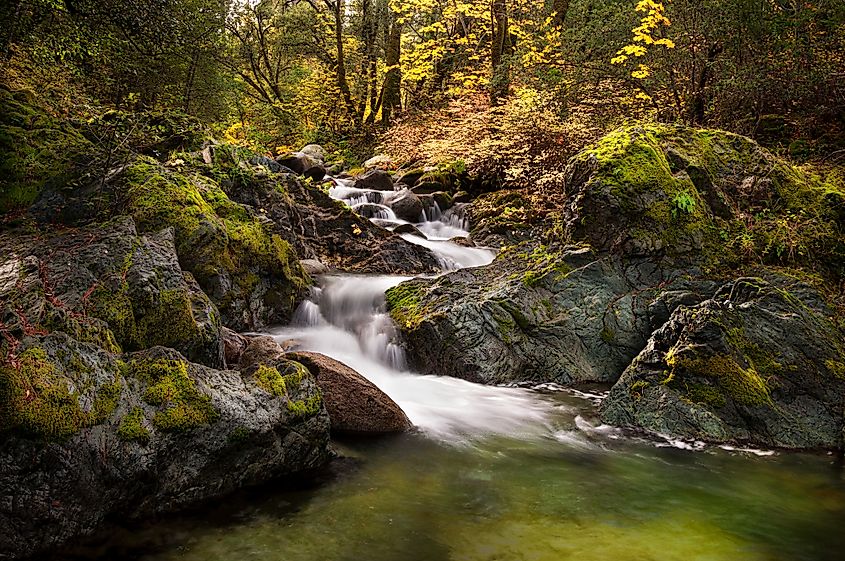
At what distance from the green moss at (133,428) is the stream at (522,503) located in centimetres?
58

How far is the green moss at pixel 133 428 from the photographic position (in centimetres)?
348

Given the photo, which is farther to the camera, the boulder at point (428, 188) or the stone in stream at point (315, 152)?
the stone in stream at point (315, 152)

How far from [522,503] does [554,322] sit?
3.70 m

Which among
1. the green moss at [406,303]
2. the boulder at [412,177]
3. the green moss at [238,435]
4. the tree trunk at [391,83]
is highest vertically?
the tree trunk at [391,83]

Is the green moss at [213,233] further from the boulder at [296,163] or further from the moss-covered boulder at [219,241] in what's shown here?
the boulder at [296,163]

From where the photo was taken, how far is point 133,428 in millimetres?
3529

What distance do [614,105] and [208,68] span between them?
899cm

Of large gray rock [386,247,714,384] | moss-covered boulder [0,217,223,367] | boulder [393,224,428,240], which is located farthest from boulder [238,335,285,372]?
boulder [393,224,428,240]

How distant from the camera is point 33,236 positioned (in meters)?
5.56

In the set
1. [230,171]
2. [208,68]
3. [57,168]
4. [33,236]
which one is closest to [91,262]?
[33,236]

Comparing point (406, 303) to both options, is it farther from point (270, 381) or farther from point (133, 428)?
point (133, 428)

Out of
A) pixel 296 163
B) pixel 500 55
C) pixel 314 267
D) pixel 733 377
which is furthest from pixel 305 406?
pixel 500 55

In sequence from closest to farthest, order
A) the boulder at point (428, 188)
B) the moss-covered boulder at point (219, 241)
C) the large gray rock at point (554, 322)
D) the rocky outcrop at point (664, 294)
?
1. the rocky outcrop at point (664, 294)
2. the moss-covered boulder at point (219, 241)
3. the large gray rock at point (554, 322)
4. the boulder at point (428, 188)

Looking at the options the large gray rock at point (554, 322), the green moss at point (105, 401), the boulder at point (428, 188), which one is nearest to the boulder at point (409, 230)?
the boulder at point (428, 188)
